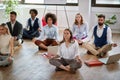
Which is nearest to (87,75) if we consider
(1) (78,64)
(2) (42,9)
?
(1) (78,64)

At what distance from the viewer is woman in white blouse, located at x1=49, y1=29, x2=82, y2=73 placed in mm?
4336

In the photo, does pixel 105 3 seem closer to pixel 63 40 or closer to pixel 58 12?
pixel 58 12

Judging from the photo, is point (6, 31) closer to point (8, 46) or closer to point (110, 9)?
point (8, 46)

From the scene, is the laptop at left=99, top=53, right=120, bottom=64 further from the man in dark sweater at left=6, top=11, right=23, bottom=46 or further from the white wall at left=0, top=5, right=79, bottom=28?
the white wall at left=0, top=5, right=79, bottom=28

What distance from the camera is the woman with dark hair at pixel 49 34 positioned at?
19.4ft

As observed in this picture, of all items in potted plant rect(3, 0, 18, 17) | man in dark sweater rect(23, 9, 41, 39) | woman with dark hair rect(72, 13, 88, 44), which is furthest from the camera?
potted plant rect(3, 0, 18, 17)

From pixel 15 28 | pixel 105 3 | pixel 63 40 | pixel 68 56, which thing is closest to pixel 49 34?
pixel 15 28

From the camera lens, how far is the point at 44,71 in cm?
441

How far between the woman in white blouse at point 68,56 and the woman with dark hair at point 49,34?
4.81ft

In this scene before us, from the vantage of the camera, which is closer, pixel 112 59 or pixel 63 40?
pixel 63 40

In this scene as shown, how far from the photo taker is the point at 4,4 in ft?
27.6

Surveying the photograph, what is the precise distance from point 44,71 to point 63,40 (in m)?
0.65

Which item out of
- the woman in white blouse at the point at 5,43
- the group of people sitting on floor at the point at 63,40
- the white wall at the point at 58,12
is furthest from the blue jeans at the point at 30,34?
the woman in white blouse at the point at 5,43

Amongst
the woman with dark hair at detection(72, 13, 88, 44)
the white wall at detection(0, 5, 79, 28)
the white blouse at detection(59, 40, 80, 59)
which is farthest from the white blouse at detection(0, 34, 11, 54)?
the white wall at detection(0, 5, 79, 28)
